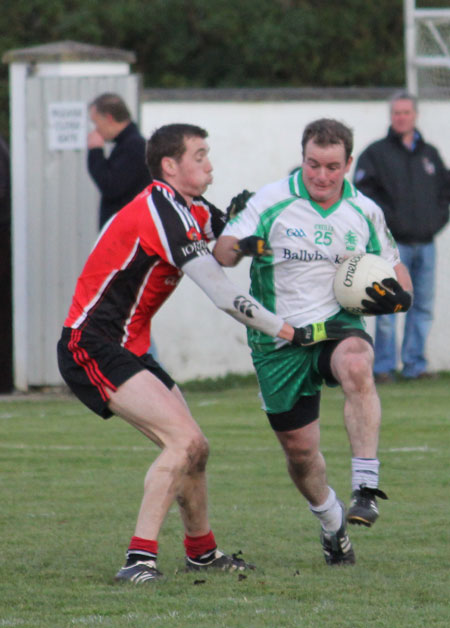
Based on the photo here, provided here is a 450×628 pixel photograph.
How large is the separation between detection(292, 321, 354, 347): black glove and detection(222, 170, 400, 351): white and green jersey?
0.78ft

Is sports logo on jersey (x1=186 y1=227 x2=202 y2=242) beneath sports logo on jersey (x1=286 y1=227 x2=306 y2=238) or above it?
above

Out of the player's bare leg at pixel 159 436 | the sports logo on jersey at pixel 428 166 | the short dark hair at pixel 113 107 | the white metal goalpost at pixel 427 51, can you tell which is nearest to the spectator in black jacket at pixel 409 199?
the sports logo on jersey at pixel 428 166

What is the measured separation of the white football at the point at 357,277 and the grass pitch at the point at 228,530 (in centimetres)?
118

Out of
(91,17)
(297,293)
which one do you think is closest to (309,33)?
(91,17)

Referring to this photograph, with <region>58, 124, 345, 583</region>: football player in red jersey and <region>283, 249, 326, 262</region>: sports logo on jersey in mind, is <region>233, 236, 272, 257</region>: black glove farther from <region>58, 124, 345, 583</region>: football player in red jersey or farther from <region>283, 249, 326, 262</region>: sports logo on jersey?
<region>283, 249, 326, 262</region>: sports logo on jersey

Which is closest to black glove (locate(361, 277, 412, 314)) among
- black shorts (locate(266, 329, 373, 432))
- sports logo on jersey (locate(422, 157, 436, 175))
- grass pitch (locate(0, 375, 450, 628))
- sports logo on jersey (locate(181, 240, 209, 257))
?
black shorts (locate(266, 329, 373, 432))

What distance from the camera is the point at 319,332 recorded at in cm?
612

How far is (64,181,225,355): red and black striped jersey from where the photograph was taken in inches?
232

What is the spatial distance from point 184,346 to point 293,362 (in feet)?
24.0

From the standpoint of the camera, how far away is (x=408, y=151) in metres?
12.6

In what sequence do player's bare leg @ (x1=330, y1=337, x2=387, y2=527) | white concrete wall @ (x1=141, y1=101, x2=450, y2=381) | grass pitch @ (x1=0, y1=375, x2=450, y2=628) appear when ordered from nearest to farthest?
grass pitch @ (x1=0, y1=375, x2=450, y2=628), player's bare leg @ (x1=330, y1=337, x2=387, y2=527), white concrete wall @ (x1=141, y1=101, x2=450, y2=381)

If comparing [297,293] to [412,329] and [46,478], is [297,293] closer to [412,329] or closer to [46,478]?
[46,478]

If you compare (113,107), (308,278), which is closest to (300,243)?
(308,278)

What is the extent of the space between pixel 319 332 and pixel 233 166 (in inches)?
297
